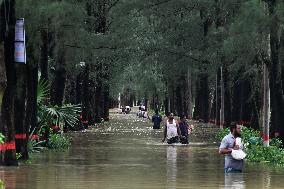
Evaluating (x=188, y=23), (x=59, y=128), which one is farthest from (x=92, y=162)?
(x=188, y=23)

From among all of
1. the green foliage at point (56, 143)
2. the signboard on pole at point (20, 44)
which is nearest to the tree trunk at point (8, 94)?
the signboard on pole at point (20, 44)

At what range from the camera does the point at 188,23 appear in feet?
219

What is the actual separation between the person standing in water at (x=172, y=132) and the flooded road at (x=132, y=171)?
5.07 meters

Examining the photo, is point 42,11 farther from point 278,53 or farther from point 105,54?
point 105,54

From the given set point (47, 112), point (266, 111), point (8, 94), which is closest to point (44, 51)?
point (47, 112)

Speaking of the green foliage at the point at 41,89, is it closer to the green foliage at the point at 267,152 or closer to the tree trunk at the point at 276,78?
the green foliage at the point at 267,152

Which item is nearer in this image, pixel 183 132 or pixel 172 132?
pixel 172 132

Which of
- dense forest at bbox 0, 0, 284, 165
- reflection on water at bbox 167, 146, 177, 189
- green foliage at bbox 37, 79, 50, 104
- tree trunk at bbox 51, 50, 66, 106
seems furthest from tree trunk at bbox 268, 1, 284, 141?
tree trunk at bbox 51, 50, 66, 106

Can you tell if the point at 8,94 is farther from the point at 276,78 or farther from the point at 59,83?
the point at 59,83

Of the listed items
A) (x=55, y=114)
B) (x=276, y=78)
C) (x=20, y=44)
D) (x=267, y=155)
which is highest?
(x=20, y=44)

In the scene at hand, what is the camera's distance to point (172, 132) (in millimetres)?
41750

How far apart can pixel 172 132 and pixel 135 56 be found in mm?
26449

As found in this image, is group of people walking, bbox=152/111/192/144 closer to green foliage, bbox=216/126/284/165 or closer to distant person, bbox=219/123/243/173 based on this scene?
green foliage, bbox=216/126/284/165

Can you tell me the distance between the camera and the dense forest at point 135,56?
27250 millimetres
